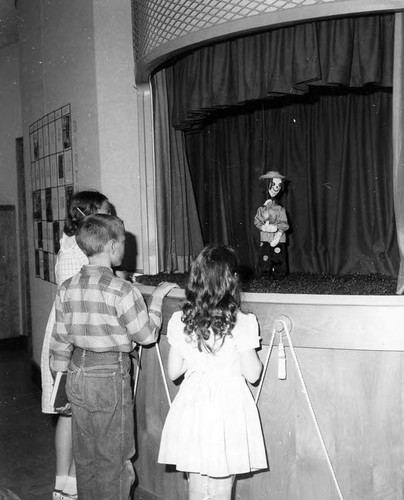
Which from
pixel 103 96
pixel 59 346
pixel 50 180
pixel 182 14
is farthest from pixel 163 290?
pixel 50 180

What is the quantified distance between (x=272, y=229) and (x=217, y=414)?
49.4 inches

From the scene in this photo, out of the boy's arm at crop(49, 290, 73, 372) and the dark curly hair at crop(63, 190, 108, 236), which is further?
the dark curly hair at crop(63, 190, 108, 236)

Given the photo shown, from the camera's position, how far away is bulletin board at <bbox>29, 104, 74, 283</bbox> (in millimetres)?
3780

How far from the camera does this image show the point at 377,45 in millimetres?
2385

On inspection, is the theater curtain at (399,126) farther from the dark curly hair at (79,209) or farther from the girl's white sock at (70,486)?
the girl's white sock at (70,486)

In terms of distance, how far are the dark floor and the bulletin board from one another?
34.6 inches

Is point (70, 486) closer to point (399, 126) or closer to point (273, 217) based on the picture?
point (273, 217)

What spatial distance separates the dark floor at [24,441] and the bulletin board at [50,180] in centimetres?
88

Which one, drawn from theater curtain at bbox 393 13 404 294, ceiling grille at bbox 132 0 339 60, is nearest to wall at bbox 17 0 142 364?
ceiling grille at bbox 132 0 339 60

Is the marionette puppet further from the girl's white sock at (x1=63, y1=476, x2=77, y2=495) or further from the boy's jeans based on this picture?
the girl's white sock at (x1=63, y1=476, x2=77, y2=495)

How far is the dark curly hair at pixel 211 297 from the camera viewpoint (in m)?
1.94

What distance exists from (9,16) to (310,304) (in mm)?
4205

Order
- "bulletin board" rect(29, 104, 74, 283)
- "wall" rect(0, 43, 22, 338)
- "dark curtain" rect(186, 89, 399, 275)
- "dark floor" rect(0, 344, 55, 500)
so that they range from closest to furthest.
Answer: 1. "dark floor" rect(0, 344, 55, 500)
2. "dark curtain" rect(186, 89, 399, 275)
3. "bulletin board" rect(29, 104, 74, 283)
4. "wall" rect(0, 43, 22, 338)

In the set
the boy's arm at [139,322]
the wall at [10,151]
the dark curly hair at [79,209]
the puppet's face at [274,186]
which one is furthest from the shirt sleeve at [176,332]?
the wall at [10,151]
